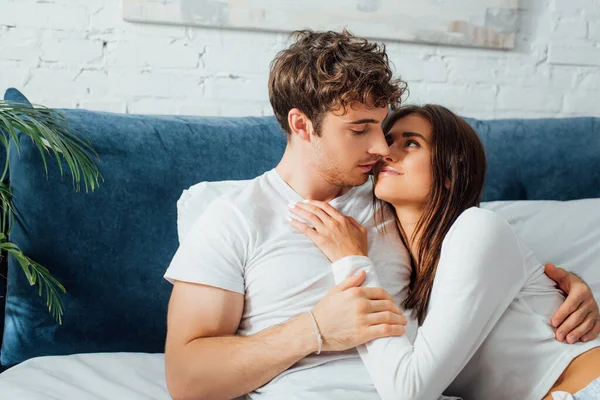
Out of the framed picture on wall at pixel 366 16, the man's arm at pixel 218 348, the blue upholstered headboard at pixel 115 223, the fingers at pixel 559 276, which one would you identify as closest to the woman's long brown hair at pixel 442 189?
the fingers at pixel 559 276

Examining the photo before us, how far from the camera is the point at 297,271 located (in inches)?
56.1

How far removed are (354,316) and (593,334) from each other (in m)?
0.52

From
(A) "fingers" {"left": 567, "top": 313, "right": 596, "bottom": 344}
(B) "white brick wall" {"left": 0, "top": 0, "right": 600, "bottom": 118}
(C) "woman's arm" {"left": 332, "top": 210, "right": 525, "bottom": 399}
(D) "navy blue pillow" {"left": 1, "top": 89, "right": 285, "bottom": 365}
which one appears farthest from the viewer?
(B) "white brick wall" {"left": 0, "top": 0, "right": 600, "bottom": 118}

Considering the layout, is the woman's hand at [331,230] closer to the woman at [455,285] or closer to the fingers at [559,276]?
the woman at [455,285]

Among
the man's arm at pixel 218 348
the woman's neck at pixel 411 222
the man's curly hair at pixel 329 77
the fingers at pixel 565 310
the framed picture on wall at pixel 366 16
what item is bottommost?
the man's arm at pixel 218 348

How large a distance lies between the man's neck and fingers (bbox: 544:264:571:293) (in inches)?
21.0

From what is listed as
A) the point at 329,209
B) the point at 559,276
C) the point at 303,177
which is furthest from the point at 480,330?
the point at 303,177

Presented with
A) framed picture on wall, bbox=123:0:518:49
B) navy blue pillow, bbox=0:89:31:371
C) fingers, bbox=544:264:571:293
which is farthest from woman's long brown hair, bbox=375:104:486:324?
navy blue pillow, bbox=0:89:31:371

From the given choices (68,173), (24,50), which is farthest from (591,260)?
(24,50)

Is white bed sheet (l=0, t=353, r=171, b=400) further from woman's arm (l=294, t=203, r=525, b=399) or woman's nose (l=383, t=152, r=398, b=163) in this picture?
woman's nose (l=383, t=152, r=398, b=163)

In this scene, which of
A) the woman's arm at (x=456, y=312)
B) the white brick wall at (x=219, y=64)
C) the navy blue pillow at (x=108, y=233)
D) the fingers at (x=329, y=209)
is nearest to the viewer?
the woman's arm at (x=456, y=312)

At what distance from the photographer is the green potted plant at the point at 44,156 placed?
4.81 ft

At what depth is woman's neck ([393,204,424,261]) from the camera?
1583mm

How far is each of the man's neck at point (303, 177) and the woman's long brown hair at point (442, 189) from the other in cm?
24
